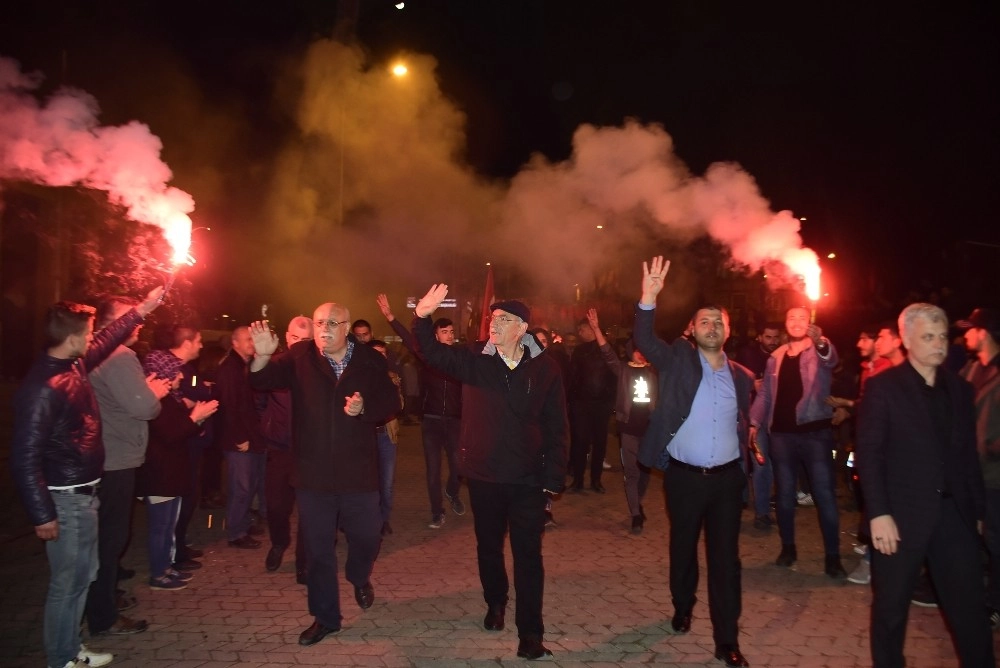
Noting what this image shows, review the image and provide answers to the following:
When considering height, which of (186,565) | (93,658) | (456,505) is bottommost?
(93,658)

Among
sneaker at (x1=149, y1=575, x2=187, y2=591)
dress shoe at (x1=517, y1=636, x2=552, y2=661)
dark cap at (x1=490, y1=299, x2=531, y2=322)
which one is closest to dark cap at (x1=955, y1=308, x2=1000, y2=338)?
dark cap at (x1=490, y1=299, x2=531, y2=322)

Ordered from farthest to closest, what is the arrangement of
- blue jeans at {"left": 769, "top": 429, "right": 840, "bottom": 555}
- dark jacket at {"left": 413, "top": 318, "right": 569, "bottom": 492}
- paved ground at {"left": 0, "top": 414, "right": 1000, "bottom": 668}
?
blue jeans at {"left": 769, "top": 429, "right": 840, "bottom": 555} < dark jacket at {"left": 413, "top": 318, "right": 569, "bottom": 492} < paved ground at {"left": 0, "top": 414, "right": 1000, "bottom": 668}

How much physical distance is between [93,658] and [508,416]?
281 centimetres

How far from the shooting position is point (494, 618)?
5062 millimetres

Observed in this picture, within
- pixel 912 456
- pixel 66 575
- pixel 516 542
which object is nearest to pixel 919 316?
pixel 912 456

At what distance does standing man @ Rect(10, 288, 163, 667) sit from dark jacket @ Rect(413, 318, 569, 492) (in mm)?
1945

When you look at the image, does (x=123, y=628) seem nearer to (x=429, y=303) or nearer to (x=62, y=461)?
(x=62, y=461)

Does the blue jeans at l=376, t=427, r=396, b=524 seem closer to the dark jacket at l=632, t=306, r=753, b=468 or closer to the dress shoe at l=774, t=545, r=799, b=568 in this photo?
the dark jacket at l=632, t=306, r=753, b=468

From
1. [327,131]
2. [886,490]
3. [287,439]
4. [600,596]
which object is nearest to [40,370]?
[287,439]

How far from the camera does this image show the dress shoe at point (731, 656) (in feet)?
14.8

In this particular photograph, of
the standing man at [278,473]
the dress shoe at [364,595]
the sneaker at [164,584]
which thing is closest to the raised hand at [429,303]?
the standing man at [278,473]

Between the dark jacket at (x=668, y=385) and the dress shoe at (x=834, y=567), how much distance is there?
196 centimetres

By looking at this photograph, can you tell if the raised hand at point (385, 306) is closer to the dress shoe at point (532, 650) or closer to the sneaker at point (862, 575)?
the dress shoe at point (532, 650)

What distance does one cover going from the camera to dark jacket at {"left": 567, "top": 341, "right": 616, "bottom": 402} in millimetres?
9922
